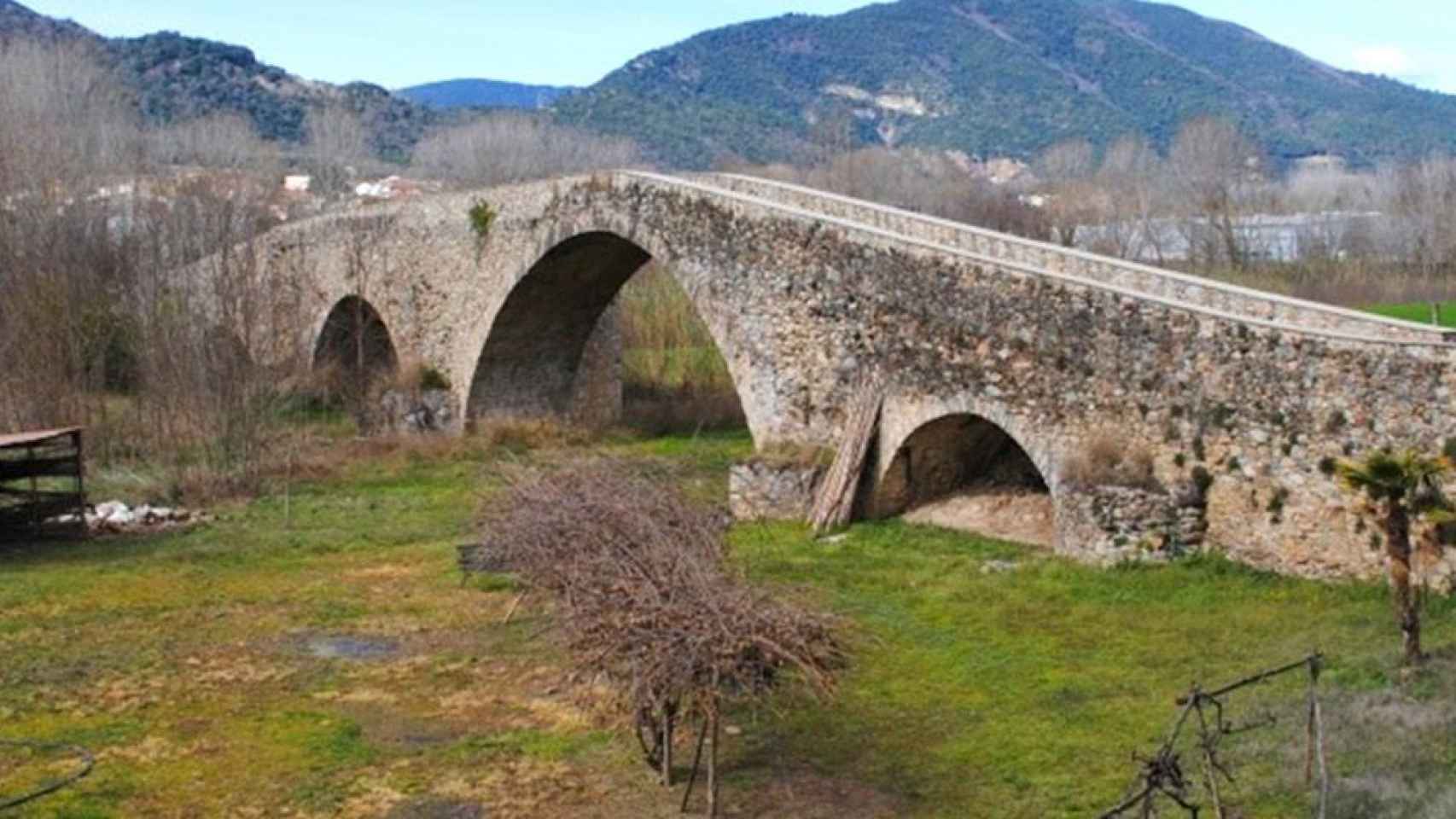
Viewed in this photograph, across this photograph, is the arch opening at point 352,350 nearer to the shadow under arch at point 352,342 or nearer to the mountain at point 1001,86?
the shadow under arch at point 352,342

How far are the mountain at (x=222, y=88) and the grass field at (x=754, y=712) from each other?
76.8 metres

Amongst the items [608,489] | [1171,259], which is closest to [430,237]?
[608,489]

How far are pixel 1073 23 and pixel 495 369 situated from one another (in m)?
160

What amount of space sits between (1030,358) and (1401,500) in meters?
5.25

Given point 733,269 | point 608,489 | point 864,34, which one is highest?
point 864,34

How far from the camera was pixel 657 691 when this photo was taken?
9.68m

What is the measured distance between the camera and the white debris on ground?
2130 cm

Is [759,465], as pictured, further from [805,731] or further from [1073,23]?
[1073,23]

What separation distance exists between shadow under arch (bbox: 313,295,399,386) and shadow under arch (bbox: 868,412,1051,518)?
57.2 feet

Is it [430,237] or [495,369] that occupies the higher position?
[430,237]

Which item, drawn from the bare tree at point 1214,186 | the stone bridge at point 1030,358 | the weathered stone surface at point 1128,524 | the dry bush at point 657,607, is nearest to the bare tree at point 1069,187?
the bare tree at point 1214,186

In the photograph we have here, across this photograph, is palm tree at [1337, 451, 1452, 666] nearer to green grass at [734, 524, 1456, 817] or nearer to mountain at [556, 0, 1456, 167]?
green grass at [734, 524, 1456, 817]

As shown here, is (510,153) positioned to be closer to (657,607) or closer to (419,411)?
(419,411)

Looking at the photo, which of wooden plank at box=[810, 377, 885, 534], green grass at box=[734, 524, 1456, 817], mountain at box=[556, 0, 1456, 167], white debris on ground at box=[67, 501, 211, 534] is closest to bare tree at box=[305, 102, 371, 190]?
mountain at box=[556, 0, 1456, 167]
